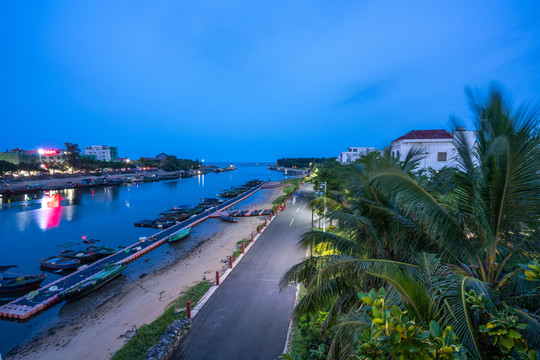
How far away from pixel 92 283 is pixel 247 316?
12467 millimetres

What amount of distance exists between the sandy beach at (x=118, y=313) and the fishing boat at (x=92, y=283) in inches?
18.0

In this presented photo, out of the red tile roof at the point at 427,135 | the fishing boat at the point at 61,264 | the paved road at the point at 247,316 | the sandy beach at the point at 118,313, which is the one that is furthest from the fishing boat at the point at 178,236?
the red tile roof at the point at 427,135

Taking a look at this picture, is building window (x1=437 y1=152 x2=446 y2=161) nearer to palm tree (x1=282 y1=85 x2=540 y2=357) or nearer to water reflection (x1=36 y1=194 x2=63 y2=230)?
palm tree (x1=282 y1=85 x2=540 y2=357)

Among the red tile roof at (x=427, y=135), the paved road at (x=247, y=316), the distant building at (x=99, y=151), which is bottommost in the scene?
the paved road at (x=247, y=316)

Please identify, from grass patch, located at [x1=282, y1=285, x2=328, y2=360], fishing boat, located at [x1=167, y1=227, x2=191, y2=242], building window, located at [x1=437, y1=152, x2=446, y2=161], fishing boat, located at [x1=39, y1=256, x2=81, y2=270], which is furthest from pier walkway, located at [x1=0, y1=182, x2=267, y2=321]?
building window, located at [x1=437, y1=152, x2=446, y2=161]

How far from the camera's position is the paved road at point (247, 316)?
27.7 ft

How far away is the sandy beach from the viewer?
35.8 feet

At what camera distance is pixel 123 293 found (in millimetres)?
15836

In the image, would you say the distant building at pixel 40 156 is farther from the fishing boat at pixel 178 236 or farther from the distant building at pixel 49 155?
the fishing boat at pixel 178 236

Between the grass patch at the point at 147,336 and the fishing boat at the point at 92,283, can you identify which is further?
the fishing boat at the point at 92,283

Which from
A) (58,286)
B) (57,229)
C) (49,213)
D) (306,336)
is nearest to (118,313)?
(58,286)

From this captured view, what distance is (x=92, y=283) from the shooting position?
15953mm

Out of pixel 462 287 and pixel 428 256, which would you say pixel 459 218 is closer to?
pixel 428 256

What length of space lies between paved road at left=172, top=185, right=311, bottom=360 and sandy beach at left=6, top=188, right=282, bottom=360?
381cm
